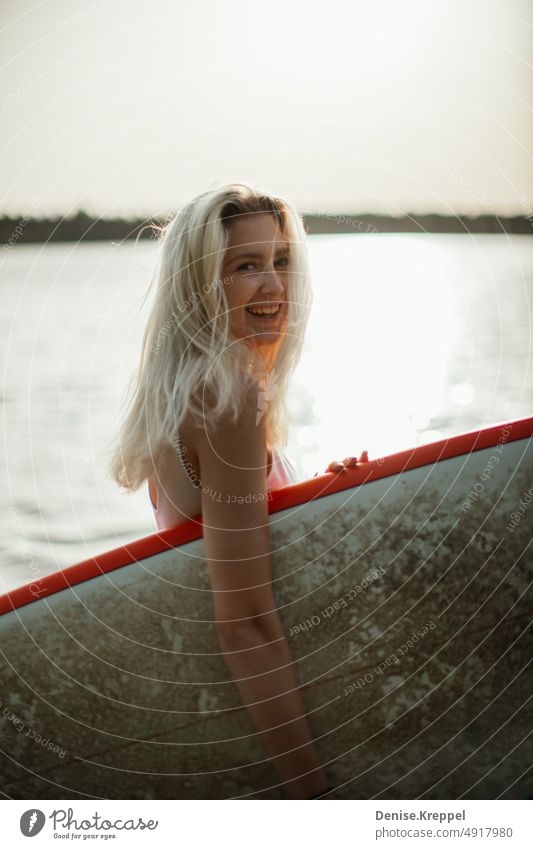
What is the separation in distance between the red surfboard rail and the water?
0.09m

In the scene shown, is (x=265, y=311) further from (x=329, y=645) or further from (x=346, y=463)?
(x=329, y=645)

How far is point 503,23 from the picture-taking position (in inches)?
35.7

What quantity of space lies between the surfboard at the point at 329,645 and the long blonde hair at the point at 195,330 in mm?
112

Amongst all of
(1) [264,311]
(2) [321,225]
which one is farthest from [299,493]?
(2) [321,225]

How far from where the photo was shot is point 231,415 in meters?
0.76

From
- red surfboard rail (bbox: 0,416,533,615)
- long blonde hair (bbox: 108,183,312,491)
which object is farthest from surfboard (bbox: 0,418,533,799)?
long blonde hair (bbox: 108,183,312,491)

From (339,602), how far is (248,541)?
0.37 feet

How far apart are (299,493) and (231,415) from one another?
0.35ft

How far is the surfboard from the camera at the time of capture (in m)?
0.80

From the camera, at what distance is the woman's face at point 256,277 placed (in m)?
0.77

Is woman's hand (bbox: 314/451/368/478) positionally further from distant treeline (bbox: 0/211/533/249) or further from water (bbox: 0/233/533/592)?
distant treeline (bbox: 0/211/533/249)

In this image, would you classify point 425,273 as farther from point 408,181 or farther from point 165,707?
point 165,707

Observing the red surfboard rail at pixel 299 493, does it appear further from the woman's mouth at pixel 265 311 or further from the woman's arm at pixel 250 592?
the woman's mouth at pixel 265 311

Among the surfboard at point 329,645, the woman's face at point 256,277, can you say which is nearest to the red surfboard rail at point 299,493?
the surfboard at point 329,645
